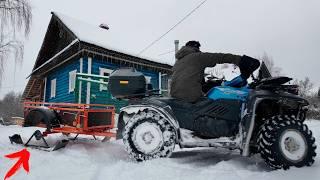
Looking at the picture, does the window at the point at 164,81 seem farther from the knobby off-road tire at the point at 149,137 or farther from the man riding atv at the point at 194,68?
the knobby off-road tire at the point at 149,137

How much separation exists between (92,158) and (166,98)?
1.34 metres

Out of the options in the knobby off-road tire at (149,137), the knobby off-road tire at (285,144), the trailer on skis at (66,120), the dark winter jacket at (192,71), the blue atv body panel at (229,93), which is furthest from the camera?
the trailer on skis at (66,120)

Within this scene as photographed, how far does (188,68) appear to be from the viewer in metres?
3.86

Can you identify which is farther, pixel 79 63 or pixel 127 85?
pixel 79 63

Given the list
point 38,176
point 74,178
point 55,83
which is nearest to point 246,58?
point 74,178

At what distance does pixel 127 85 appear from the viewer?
4.09 m

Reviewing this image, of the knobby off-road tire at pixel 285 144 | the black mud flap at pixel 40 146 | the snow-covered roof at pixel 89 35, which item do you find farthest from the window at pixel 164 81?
the knobby off-road tire at pixel 285 144

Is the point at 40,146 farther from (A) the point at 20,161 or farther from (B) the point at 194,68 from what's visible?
(B) the point at 194,68

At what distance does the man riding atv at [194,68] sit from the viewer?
3668 mm

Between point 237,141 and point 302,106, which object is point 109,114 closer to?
point 237,141

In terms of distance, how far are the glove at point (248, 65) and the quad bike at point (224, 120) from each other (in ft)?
0.51

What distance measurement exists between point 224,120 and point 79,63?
12260 mm

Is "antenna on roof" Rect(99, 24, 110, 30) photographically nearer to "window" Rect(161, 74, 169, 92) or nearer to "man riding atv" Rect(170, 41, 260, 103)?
"window" Rect(161, 74, 169, 92)

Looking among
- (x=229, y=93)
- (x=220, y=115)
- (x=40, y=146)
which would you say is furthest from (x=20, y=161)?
(x=229, y=93)
